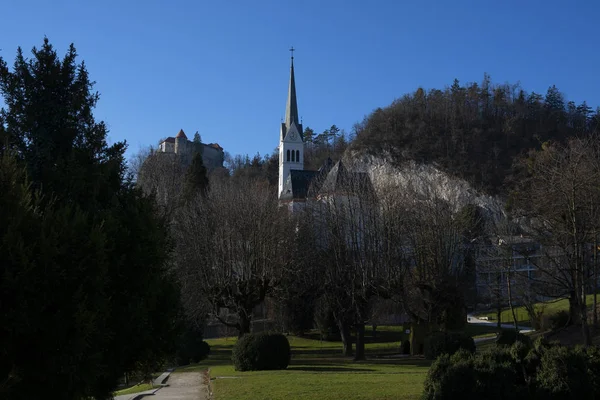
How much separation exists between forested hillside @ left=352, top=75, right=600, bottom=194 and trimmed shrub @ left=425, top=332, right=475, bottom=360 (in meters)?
66.6

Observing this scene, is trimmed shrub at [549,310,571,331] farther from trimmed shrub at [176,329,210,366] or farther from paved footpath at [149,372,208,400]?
paved footpath at [149,372,208,400]

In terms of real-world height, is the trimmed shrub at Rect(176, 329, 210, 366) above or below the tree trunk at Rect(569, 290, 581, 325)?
below

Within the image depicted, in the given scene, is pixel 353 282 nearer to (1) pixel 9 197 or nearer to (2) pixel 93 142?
(2) pixel 93 142

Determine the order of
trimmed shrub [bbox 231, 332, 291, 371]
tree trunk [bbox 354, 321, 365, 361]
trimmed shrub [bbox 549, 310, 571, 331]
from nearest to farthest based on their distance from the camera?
trimmed shrub [bbox 231, 332, 291, 371]
tree trunk [bbox 354, 321, 365, 361]
trimmed shrub [bbox 549, 310, 571, 331]

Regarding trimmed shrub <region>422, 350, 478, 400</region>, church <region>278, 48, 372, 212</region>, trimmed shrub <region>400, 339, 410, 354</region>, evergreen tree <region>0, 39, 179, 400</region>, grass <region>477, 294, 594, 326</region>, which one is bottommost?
trimmed shrub <region>400, 339, 410, 354</region>

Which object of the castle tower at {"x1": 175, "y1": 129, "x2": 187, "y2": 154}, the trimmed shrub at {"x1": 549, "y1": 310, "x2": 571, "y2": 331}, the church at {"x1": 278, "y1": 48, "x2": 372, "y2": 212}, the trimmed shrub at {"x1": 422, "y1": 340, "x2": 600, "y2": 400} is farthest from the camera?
the castle tower at {"x1": 175, "y1": 129, "x2": 187, "y2": 154}

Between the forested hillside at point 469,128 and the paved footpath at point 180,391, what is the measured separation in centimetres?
7654

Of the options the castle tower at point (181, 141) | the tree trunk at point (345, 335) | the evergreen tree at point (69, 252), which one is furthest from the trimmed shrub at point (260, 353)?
the castle tower at point (181, 141)

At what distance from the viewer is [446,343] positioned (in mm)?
26359

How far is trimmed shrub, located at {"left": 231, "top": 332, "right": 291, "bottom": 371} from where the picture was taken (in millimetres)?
23359

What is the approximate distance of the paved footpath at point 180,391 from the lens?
15723 mm

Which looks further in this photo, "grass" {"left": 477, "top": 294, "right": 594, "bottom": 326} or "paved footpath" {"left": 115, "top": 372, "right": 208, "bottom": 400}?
"grass" {"left": 477, "top": 294, "right": 594, "bottom": 326}

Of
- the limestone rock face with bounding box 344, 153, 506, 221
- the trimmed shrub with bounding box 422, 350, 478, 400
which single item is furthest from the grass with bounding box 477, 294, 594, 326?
the trimmed shrub with bounding box 422, 350, 478, 400

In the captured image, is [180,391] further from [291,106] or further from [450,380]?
[291,106]
